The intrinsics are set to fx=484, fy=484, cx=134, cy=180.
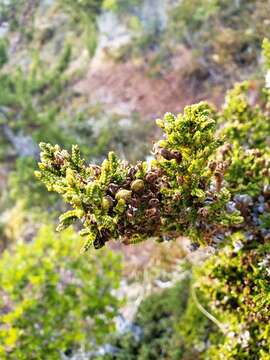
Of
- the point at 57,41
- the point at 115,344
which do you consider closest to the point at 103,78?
the point at 57,41

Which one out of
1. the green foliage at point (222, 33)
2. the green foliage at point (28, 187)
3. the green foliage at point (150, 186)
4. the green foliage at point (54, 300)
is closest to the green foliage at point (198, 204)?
the green foliage at point (150, 186)

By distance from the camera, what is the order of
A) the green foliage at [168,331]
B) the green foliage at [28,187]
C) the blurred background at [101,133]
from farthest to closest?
the green foliage at [28,187]
the blurred background at [101,133]
the green foliage at [168,331]

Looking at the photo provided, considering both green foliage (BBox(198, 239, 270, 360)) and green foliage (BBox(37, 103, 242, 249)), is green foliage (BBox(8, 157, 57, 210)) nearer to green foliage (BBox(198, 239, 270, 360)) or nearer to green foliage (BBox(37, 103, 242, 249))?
green foliage (BBox(198, 239, 270, 360))

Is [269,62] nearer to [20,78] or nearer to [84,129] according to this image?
[20,78]

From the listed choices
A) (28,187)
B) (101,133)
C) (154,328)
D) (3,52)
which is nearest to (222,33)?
(101,133)

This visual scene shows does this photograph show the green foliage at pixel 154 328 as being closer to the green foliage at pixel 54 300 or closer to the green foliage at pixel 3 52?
the green foliage at pixel 54 300

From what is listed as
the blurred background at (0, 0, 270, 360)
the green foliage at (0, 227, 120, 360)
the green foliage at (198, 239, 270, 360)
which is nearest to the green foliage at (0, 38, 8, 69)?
the blurred background at (0, 0, 270, 360)

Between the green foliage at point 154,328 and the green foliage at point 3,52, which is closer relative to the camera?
the green foliage at point 154,328
